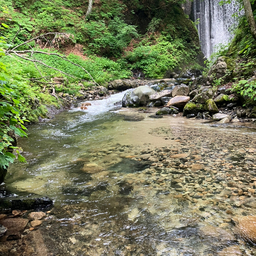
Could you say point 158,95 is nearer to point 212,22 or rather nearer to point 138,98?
point 138,98

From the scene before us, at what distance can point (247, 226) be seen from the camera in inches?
57.7

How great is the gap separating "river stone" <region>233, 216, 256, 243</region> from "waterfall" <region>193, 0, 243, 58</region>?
80.1 feet

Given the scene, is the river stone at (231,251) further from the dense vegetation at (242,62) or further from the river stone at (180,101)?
the river stone at (180,101)

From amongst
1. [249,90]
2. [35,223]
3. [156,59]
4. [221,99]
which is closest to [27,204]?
[35,223]

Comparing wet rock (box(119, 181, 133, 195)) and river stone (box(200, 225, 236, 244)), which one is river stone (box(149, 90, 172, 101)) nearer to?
wet rock (box(119, 181, 133, 195))

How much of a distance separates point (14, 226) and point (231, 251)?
168 centimetres

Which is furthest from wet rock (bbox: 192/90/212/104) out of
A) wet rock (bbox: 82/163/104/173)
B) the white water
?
wet rock (bbox: 82/163/104/173)

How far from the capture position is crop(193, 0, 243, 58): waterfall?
845 inches

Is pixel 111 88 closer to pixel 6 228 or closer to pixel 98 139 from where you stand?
pixel 98 139

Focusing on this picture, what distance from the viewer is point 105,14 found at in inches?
759

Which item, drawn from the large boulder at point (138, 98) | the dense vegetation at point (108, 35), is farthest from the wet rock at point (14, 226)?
the dense vegetation at point (108, 35)

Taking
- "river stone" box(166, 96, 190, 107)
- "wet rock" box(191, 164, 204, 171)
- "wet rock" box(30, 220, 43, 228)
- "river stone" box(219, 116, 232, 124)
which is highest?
"river stone" box(166, 96, 190, 107)

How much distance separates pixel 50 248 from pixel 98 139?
3064mm

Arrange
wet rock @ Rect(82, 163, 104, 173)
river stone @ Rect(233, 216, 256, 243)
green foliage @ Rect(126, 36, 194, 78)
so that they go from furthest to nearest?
1. green foliage @ Rect(126, 36, 194, 78)
2. wet rock @ Rect(82, 163, 104, 173)
3. river stone @ Rect(233, 216, 256, 243)
